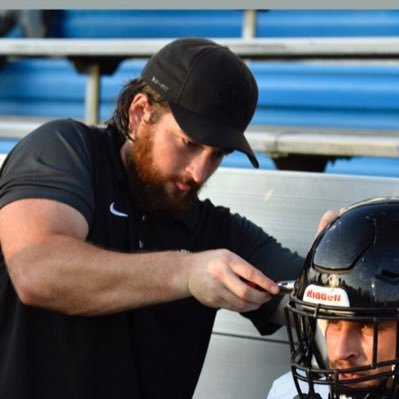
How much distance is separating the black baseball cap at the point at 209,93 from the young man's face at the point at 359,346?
0.72 m

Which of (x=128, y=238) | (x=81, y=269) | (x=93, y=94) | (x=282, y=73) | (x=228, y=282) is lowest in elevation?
(x=93, y=94)

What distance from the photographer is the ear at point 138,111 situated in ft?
9.33

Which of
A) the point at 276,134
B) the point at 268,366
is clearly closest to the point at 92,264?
the point at 268,366

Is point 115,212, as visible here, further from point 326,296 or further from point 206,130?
point 326,296

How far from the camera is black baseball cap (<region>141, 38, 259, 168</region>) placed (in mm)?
2719

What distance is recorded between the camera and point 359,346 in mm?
2166

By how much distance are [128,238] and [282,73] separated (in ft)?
6.32

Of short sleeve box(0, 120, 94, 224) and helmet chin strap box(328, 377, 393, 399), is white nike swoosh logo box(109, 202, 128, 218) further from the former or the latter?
helmet chin strap box(328, 377, 393, 399)

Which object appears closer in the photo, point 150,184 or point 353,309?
point 353,309

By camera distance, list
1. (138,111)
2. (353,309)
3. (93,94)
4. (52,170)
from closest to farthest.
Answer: (353,309)
(52,170)
(138,111)
(93,94)

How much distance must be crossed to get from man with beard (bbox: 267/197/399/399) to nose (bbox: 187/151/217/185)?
555 mm

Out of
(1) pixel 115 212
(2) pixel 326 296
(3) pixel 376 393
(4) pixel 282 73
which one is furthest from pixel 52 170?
(4) pixel 282 73

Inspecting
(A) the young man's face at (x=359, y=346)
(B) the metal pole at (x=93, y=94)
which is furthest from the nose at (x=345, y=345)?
(B) the metal pole at (x=93, y=94)

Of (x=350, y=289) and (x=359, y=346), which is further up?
(x=350, y=289)
